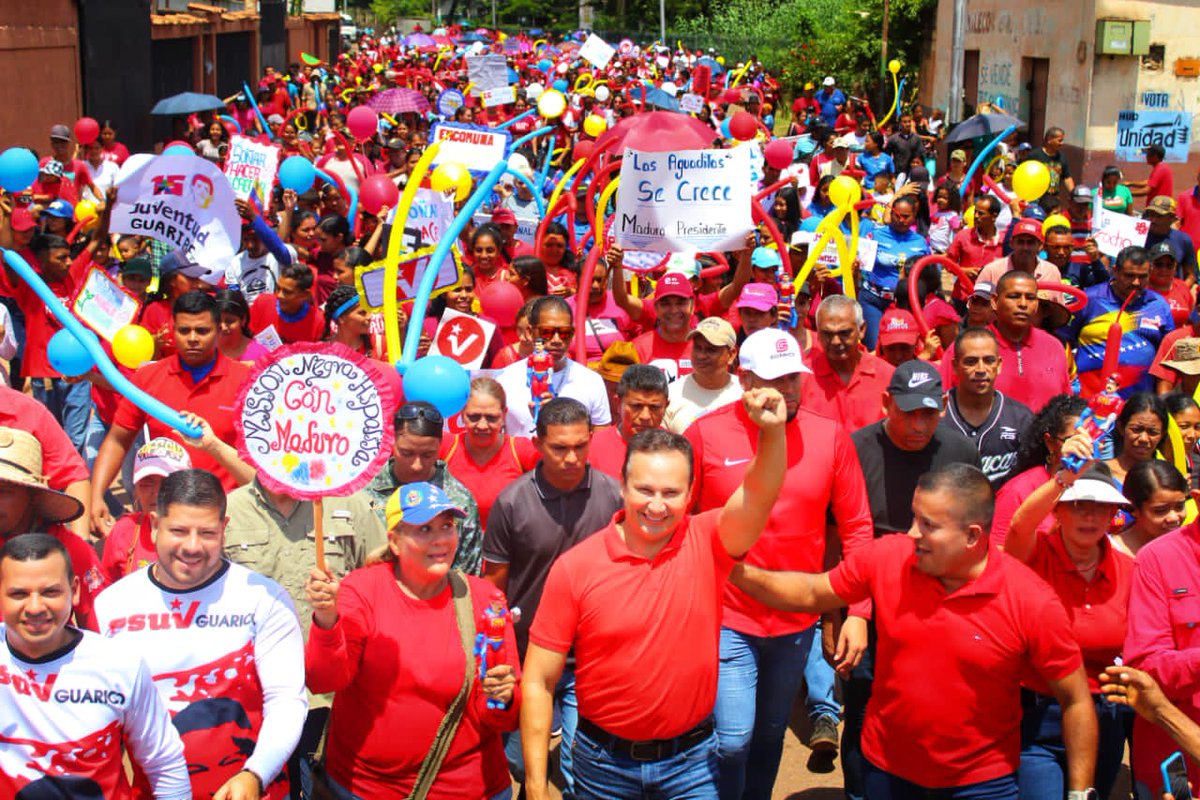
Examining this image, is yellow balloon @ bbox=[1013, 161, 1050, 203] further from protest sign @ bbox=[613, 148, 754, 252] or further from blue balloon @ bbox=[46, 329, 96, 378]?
blue balloon @ bbox=[46, 329, 96, 378]

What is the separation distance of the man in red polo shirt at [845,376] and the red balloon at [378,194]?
455 cm

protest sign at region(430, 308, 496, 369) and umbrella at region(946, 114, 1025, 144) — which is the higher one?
umbrella at region(946, 114, 1025, 144)

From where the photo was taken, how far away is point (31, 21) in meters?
18.3

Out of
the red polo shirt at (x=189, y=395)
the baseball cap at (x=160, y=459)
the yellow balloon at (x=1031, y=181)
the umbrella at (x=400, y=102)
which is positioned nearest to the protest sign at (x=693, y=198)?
the red polo shirt at (x=189, y=395)

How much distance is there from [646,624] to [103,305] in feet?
13.0

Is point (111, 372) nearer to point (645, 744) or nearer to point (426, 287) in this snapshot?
point (426, 287)

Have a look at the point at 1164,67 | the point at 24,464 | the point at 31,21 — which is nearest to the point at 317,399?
the point at 24,464

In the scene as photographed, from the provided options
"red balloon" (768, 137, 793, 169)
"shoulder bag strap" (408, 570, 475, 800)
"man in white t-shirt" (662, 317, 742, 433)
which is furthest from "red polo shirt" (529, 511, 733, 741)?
"red balloon" (768, 137, 793, 169)

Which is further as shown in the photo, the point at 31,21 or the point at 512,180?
the point at 31,21

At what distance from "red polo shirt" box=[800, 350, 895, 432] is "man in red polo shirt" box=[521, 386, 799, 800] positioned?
2.29 m

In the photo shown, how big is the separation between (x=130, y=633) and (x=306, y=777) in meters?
0.88

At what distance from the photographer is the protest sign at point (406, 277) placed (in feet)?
23.4

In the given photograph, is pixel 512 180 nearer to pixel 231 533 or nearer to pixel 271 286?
pixel 271 286

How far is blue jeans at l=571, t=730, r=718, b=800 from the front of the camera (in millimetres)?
4242
